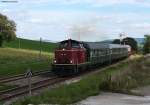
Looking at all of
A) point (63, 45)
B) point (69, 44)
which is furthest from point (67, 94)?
point (63, 45)

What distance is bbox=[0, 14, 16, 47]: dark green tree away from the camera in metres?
101

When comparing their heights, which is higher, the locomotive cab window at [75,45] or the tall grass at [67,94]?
the locomotive cab window at [75,45]

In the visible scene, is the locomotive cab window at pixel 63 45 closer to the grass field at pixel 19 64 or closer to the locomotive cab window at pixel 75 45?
the locomotive cab window at pixel 75 45

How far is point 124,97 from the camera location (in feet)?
71.6

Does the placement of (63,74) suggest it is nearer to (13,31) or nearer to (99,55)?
(99,55)

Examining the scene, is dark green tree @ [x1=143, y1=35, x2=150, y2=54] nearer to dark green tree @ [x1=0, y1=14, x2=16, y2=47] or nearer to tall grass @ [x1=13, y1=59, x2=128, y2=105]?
dark green tree @ [x1=0, y1=14, x2=16, y2=47]

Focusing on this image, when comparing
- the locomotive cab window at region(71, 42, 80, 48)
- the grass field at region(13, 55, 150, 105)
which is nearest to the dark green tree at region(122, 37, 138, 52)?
the locomotive cab window at region(71, 42, 80, 48)

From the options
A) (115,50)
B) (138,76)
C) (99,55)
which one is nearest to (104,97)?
(138,76)

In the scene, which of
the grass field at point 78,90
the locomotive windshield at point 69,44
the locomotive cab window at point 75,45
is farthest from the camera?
the locomotive cab window at point 75,45

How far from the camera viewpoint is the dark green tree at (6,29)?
101m

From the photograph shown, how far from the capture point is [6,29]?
104m

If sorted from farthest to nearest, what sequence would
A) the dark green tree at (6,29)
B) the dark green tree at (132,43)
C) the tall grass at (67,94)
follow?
the dark green tree at (132,43), the dark green tree at (6,29), the tall grass at (67,94)

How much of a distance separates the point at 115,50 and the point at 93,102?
41519mm

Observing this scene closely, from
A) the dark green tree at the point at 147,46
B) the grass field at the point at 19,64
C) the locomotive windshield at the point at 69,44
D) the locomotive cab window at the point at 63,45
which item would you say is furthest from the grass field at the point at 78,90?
the dark green tree at the point at 147,46
